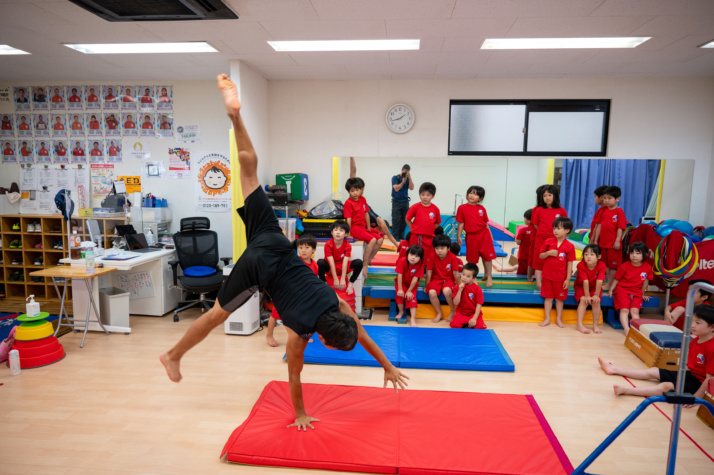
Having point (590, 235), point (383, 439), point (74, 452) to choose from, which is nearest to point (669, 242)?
point (590, 235)

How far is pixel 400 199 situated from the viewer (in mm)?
5914

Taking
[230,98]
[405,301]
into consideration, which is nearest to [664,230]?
[405,301]

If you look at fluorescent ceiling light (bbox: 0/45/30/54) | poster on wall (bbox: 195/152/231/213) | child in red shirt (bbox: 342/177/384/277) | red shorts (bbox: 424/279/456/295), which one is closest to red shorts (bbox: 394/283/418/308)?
red shorts (bbox: 424/279/456/295)

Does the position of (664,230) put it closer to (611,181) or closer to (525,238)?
(611,181)

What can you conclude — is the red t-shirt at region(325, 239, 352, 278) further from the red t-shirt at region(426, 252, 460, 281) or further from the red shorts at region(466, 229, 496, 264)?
the red shorts at region(466, 229, 496, 264)

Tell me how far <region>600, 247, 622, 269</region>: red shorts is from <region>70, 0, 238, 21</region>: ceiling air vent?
473 centimetres

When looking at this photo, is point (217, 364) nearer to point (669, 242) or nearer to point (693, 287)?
point (693, 287)

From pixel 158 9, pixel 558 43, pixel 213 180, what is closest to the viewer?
pixel 158 9

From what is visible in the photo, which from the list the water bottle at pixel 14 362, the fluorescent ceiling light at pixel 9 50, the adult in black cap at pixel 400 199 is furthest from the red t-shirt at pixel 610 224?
the fluorescent ceiling light at pixel 9 50

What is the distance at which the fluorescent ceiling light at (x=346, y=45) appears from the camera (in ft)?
14.0

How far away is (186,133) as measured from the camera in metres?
5.77

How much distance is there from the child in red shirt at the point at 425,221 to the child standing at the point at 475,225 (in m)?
0.32

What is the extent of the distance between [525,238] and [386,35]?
3147 mm

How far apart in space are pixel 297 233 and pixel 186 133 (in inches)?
79.7
